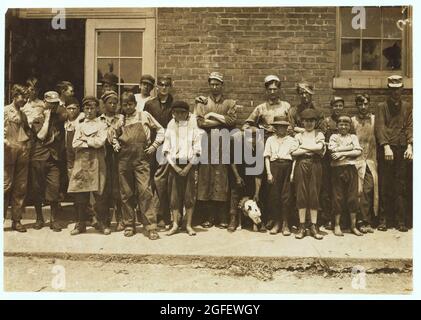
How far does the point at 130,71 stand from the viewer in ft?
21.8

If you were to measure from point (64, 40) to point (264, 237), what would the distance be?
354 centimetres

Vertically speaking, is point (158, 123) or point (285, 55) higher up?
point (285, 55)

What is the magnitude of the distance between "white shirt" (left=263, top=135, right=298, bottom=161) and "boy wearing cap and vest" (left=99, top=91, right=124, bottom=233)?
1.84 metres

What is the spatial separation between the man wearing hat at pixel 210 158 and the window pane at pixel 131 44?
1019mm

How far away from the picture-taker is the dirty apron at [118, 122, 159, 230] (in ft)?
20.9

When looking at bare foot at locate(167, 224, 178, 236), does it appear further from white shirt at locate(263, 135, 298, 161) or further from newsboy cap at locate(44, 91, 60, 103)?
newsboy cap at locate(44, 91, 60, 103)

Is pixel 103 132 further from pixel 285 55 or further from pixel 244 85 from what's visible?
pixel 285 55

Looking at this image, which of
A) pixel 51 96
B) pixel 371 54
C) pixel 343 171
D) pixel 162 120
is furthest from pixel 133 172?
pixel 371 54

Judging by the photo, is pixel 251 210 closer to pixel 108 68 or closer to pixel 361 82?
pixel 361 82

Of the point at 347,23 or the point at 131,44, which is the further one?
the point at 131,44

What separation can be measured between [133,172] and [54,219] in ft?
3.78

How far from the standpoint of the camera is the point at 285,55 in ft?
21.5
